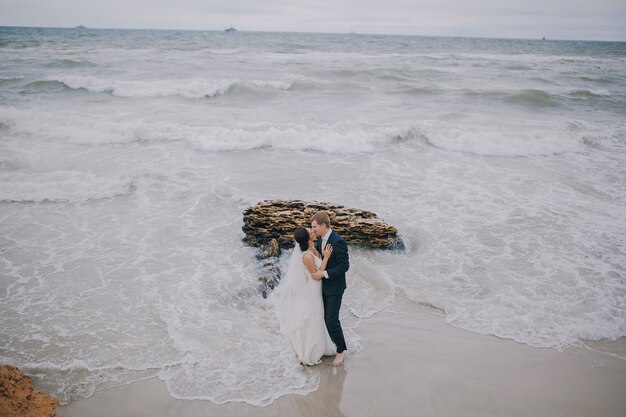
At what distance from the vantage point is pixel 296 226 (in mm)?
7633

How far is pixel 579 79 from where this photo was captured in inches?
1278

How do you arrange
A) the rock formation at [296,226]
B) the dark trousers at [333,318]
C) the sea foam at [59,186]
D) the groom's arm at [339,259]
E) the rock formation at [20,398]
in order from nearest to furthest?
the rock formation at [20,398] < the groom's arm at [339,259] < the dark trousers at [333,318] < the rock formation at [296,226] < the sea foam at [59,186]

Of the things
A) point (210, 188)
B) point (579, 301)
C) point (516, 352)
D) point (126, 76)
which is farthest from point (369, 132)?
point (126, 76)

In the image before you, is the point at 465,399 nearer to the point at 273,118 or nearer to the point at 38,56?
the point at 273,118

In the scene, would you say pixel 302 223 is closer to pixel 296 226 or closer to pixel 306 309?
pixel 296 226

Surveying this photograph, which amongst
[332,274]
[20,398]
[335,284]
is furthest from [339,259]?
[20,398]

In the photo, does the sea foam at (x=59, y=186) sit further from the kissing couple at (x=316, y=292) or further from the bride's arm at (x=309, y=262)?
the bride's arm at (x=309, y=262)

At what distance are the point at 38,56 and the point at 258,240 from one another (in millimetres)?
38503

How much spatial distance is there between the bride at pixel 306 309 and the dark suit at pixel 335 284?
0.23ft

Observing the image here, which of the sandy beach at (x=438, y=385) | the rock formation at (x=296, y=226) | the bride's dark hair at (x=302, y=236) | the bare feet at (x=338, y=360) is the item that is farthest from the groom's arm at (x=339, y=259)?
the rock formation at (x=296, y=226)

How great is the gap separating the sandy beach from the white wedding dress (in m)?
0.24

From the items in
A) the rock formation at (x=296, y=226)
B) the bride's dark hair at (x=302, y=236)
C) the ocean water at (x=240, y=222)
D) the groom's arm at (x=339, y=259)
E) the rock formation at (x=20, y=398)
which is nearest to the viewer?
the rock formation at (x=20, y=398)

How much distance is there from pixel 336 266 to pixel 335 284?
27 centimetres

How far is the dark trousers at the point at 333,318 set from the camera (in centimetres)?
504
